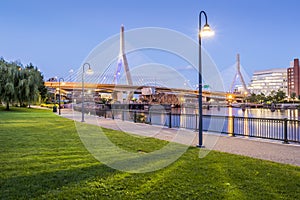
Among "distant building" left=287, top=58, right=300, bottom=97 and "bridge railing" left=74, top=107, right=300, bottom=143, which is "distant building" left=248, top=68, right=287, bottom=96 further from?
"bridge railing" left=74, top=107, right=300, bottom=143

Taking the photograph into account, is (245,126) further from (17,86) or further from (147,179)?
A: (17,86)

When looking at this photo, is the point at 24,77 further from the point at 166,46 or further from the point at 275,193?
the point at 275,193

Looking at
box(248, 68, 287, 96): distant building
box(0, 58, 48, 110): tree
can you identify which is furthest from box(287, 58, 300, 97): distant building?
box(0, 58, 48, 110): tree

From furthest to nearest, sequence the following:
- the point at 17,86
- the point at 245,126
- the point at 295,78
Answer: the point at 295,78 → the point at 17,86 → the point at 245,126

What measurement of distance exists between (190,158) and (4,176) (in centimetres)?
496

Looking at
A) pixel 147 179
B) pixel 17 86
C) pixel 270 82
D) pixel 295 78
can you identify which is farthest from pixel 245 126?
pixel 270 82

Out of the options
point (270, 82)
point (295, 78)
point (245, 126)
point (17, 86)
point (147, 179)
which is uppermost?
point (295, 78)

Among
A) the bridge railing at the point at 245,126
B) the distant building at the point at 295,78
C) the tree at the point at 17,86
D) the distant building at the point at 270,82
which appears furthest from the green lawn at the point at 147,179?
the distant building at the point at 270,82

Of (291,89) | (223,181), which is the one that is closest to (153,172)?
(223,181)

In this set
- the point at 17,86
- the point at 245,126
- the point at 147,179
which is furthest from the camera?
the point at 17,86

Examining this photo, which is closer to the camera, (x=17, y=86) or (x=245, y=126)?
(x=245, y=126)

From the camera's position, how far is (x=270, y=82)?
16250 centimetres

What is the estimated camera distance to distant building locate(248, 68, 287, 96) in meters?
A: 158

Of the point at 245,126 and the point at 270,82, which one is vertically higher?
the point at 270,82
